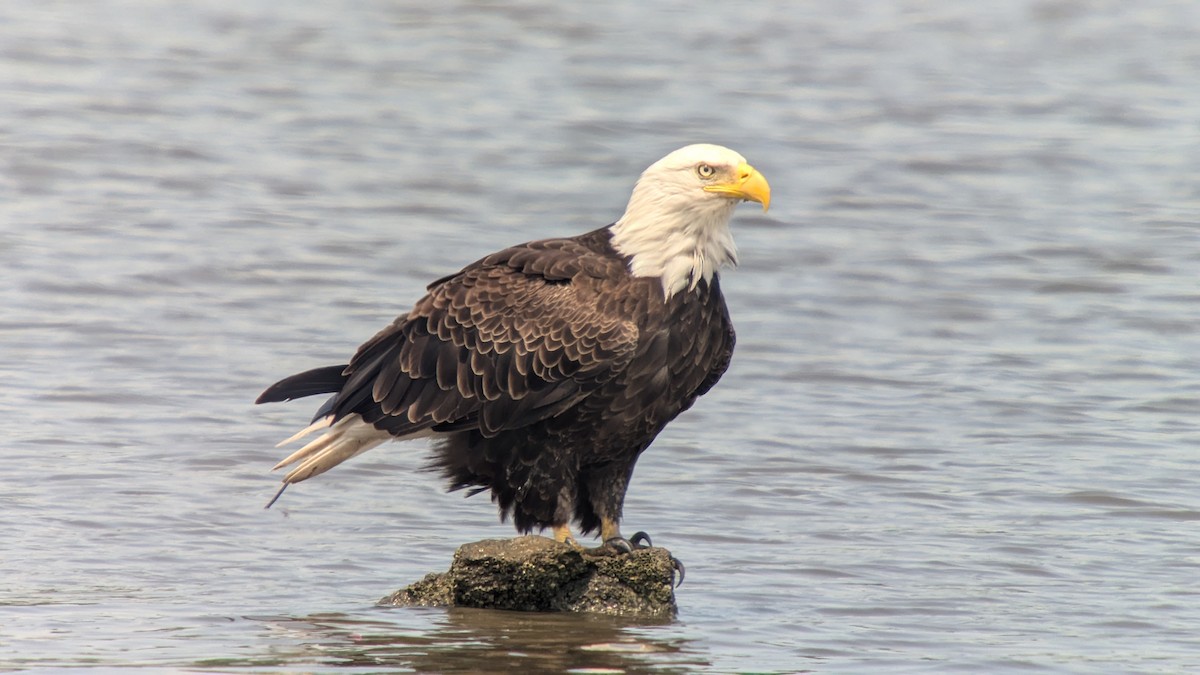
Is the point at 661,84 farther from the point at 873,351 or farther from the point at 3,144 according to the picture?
the point at 873,351

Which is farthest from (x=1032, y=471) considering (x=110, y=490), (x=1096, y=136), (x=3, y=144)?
(x=3, y=144)

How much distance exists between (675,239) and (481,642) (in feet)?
5.54

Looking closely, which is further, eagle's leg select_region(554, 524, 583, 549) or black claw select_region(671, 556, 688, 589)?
eagle's leg select_region(554, 524, 583, 549)

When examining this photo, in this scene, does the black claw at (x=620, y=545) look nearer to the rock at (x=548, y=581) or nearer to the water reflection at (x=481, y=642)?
the rock at (x=548, y=581)

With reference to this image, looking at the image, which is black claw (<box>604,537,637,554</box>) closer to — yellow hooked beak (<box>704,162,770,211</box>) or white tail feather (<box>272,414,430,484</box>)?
white tail feather (<box>272,414,430,484</box>)

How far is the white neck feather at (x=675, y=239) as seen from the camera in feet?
23.7

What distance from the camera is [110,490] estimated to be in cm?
877

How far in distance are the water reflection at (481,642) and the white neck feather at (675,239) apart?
4.16 ft

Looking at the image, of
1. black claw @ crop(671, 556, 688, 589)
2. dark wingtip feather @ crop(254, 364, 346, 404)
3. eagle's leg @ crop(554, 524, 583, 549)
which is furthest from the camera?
dark wingtip feather @ crop(254, 364, 346, 404)

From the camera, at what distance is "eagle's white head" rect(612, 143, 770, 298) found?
721 centimetres

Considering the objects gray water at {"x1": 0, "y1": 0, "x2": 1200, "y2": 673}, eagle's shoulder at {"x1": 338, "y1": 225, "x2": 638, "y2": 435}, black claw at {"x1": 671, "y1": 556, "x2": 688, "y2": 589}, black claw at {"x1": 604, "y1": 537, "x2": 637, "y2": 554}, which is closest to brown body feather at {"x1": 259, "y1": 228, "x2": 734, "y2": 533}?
eagle's shoulder at {"x1": 338, "y1": 225, "x2": 638, "y2": 435}

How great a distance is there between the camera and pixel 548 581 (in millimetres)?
7012

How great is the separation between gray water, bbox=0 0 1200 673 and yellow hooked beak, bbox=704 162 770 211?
154 centimetres

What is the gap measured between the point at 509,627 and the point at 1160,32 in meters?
15.7
